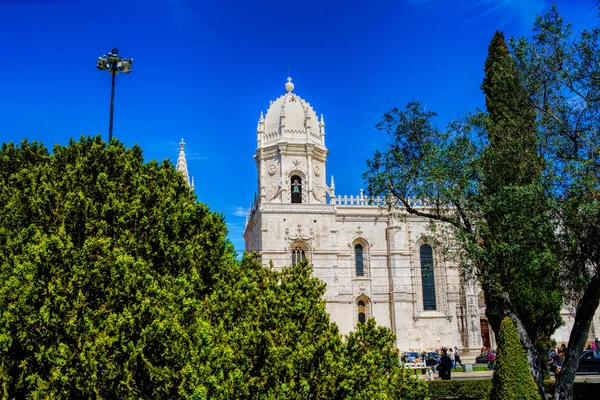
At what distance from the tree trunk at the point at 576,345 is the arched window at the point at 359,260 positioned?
76.4 feet

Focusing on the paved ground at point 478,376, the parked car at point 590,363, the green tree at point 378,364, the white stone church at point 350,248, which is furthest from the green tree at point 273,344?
the white stone church at point 350,248

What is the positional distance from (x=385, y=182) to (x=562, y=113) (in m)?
4.83

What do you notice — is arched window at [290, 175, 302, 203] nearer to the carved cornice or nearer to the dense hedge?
the carved cornice

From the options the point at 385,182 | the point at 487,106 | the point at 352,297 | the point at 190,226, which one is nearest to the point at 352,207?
the point at 352,297

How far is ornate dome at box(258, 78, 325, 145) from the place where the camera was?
120 feet

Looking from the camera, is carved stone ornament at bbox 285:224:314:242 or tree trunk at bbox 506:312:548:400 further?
carved stone ornament at bbox 285:224:314:242

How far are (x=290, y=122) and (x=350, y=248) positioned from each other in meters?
9.06

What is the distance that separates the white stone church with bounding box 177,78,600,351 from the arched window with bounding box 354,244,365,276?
0.06 metres

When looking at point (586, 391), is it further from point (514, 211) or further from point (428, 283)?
point (428, 283)

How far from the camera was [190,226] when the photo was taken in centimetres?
989

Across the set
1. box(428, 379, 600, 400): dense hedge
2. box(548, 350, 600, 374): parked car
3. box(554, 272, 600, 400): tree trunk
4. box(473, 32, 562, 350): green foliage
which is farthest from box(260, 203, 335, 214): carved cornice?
box(554, 272, 600, 400): tree trunk

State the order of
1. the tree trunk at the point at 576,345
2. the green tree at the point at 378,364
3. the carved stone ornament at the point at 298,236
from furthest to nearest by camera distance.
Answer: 1. the carved stone ornament at the point at 298,236
2. the tree trunk at the point at 576,345
3. the green tree at the point at 378,364

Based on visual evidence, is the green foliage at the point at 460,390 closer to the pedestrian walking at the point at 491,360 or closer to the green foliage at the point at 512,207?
the green foliage at the point at 512,207

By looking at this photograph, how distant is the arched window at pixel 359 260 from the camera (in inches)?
1444
